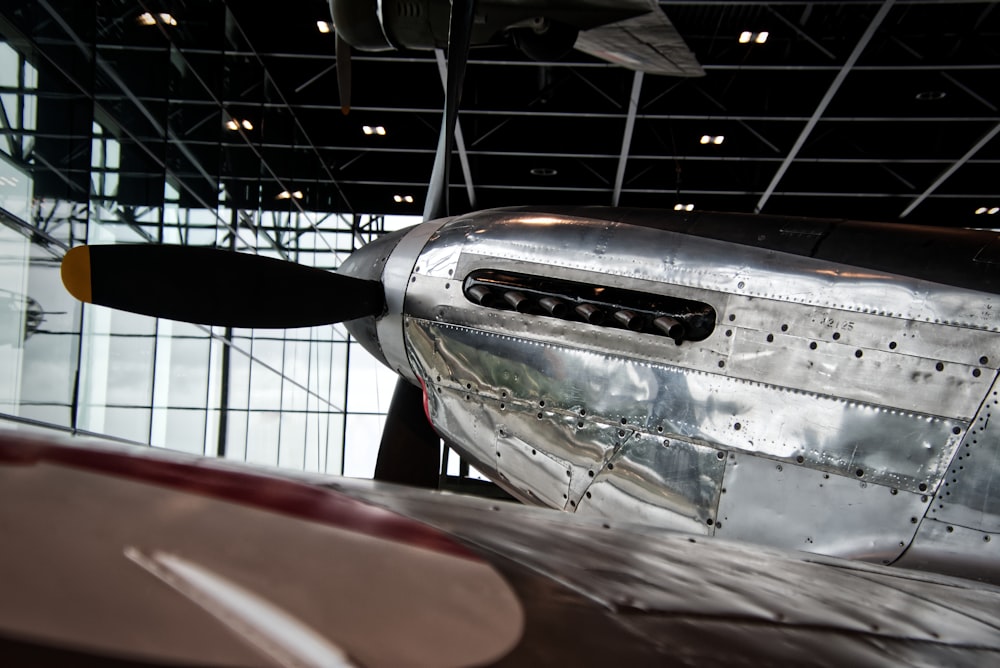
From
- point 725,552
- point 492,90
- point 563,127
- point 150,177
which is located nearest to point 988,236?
point 725,552

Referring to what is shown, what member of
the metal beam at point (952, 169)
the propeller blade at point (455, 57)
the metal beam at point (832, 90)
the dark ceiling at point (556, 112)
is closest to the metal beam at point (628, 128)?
the dark ceiling at point (556, 112)

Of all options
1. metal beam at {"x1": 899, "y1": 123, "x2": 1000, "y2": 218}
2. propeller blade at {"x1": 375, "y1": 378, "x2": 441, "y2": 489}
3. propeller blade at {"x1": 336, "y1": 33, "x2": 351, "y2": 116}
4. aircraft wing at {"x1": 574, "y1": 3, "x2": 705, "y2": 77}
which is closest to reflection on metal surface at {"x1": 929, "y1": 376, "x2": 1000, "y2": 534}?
propeller blade at {"x1": 375, "y1": 378, "x2": 441, "y2": 489}

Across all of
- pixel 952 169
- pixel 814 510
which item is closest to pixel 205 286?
pixel 814 510

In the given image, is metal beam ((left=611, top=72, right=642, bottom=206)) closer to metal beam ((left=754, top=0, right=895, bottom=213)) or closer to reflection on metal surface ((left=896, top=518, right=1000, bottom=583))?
metal beam ((left=754, top=0, right=895, bottom=213))

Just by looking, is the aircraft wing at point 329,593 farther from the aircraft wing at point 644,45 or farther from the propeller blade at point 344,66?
the propeller blade at point 344,66

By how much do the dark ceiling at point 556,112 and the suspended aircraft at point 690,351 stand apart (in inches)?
211

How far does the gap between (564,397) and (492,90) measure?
1340cm

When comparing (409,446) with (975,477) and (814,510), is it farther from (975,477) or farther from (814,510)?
(975,477)

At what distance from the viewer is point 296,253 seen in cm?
1953

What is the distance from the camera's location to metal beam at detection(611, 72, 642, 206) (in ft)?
50.8

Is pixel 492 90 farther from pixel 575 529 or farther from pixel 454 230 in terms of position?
pixel 575 529

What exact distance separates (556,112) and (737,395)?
1363 centimetres

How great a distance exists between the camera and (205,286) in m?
5.04

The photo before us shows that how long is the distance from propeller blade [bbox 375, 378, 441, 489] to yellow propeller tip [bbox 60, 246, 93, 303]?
7.59 ft
